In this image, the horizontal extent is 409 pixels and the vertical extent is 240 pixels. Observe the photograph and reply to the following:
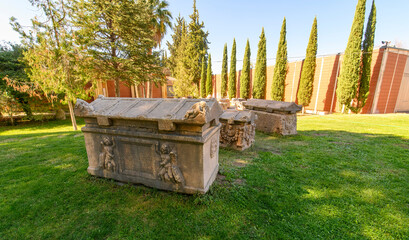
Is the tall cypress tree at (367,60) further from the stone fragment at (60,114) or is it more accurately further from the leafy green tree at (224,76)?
the stone fragment at (60,114)

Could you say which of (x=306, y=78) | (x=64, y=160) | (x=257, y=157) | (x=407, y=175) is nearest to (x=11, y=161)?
(x=64, y=160)

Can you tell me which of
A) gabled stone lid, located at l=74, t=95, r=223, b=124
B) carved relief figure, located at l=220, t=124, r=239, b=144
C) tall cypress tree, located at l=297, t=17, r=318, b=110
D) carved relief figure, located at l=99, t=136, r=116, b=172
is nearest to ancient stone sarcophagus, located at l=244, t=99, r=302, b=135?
carved relief figure, located at l=220, t=124, r=239, b=144

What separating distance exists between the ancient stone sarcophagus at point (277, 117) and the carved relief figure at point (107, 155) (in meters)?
5.16

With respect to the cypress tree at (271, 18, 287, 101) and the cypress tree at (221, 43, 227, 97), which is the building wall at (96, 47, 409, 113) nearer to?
the cypress tree at (271, 18, 287, 101)

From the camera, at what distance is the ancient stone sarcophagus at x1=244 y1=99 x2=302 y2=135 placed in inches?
215

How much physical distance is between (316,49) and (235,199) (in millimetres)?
14213

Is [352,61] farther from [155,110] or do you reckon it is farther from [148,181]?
[148,181]

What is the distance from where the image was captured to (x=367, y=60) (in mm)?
10570

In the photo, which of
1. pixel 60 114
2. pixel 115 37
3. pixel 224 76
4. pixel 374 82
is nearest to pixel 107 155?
pixel 115 37

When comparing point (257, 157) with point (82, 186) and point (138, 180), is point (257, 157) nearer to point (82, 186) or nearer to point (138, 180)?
point (138, 180)

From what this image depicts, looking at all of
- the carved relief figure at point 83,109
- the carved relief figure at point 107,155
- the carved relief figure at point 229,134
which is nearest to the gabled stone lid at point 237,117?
the carved relief figure at point 229,134

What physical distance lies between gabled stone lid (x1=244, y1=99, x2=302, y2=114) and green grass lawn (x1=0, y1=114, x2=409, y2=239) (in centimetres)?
213

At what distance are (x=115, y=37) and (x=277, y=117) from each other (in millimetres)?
9285

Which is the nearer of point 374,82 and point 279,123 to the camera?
point 279,123
